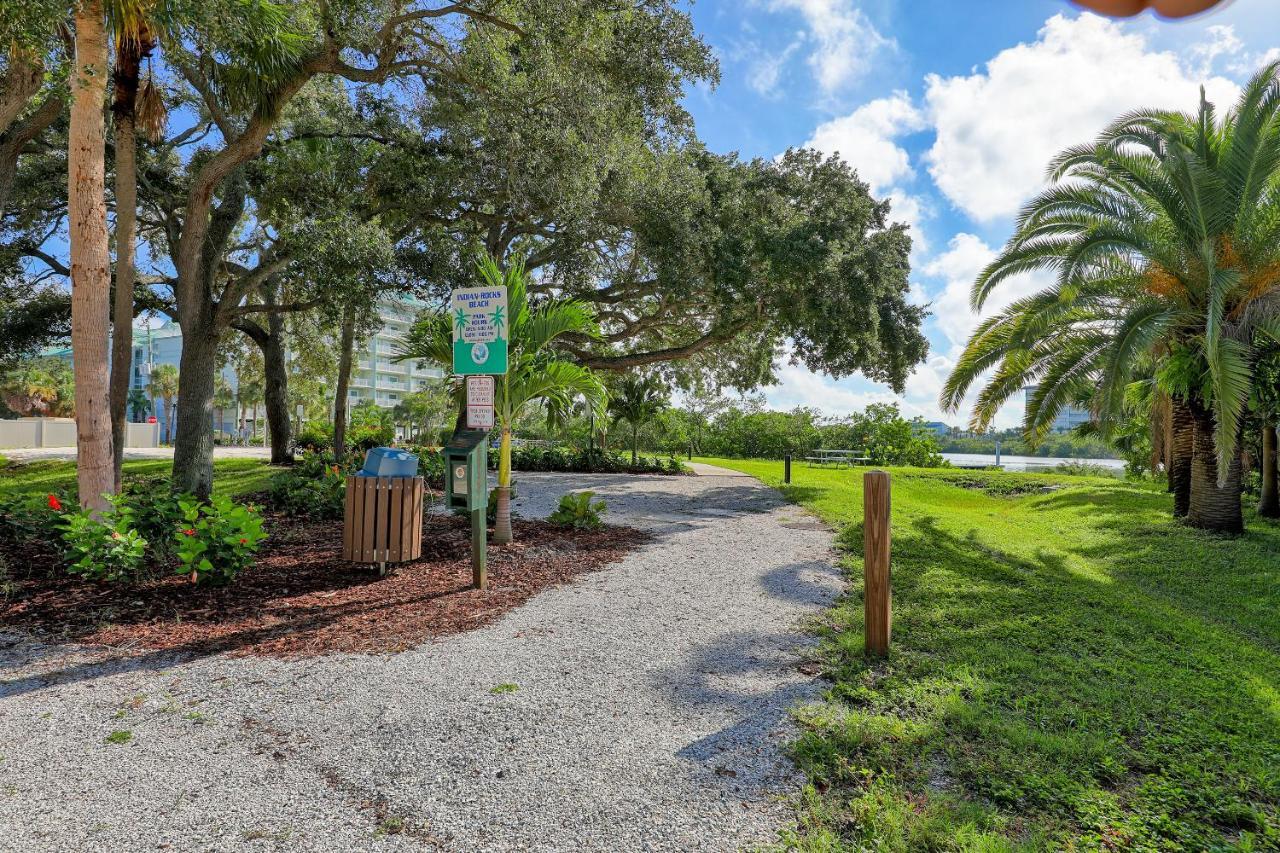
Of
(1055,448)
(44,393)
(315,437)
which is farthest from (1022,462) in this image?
(44,393)

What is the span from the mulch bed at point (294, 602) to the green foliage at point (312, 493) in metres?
1.78

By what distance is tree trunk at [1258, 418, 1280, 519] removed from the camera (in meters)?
12.1

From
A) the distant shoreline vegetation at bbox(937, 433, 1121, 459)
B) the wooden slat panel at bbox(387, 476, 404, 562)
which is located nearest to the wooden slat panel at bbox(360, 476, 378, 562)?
the wooden slat panel at bbox(387, 476, 404, 562)

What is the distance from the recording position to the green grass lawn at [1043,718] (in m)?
2.30

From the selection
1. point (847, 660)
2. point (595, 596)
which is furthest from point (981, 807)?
point (595, 596)

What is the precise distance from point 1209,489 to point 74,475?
22231mm

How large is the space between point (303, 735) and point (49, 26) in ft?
23.0

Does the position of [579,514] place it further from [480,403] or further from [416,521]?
[480,403]

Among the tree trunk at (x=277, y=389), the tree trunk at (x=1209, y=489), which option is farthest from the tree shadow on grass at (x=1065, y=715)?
the tree trunk at (x=277, y=389)

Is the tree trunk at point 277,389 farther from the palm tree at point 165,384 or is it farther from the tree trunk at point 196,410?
the palm tree at point 165,384

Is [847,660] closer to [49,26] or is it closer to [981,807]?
[981,807]

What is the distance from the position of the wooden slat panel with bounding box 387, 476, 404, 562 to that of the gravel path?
1.60 m

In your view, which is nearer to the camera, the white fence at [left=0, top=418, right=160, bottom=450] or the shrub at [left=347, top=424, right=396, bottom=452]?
the shrub at [left=347, top=424, right=396, bottom=452]

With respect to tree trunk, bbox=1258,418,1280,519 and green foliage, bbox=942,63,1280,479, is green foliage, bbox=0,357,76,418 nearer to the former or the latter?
green foliage, bbox=942,63,1280,479
